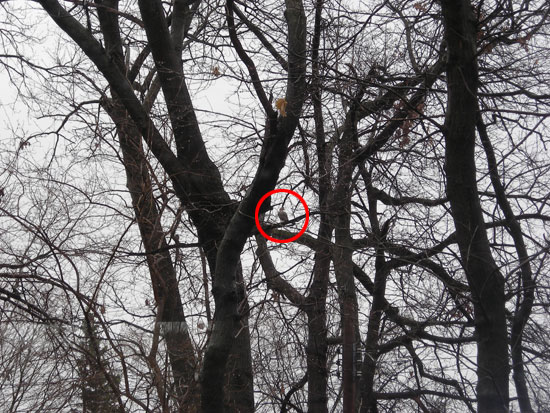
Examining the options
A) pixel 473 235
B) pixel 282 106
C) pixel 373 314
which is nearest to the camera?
pixel 473 235

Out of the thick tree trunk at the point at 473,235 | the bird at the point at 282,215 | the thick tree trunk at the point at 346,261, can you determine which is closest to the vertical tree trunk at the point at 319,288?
the thick tree trunk at the point at 346,261

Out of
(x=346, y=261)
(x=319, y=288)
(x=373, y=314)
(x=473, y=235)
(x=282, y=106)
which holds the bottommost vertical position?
(x=473, y=235)

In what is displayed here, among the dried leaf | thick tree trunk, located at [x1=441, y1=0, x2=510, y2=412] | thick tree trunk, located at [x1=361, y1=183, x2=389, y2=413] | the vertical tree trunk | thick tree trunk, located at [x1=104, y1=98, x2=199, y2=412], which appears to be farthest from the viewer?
thick tree trunk, located at [x1=361, y1=183, x2=389, y2=413]

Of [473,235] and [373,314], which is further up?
[373,314]

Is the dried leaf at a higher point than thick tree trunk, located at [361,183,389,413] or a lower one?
higher

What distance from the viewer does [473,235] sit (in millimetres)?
4980

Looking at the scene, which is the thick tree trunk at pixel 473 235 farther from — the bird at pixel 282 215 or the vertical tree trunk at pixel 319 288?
the bird at pixel 282 215

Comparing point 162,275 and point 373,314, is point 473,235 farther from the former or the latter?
point 162,275

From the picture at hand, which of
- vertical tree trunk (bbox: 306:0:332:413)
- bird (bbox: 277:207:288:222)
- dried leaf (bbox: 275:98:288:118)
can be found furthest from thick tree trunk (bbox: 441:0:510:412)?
bird (bbox: 277:207:288:222)

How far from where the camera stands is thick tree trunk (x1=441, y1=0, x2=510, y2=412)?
4770mm

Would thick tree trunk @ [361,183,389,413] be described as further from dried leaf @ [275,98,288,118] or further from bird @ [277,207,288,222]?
dried leaf @ [275,98,288,118]

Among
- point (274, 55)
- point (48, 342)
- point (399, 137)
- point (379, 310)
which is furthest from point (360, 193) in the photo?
point (48, 342)

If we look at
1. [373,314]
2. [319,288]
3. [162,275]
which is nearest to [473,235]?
[373,314]

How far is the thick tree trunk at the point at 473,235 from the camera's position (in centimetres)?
477
